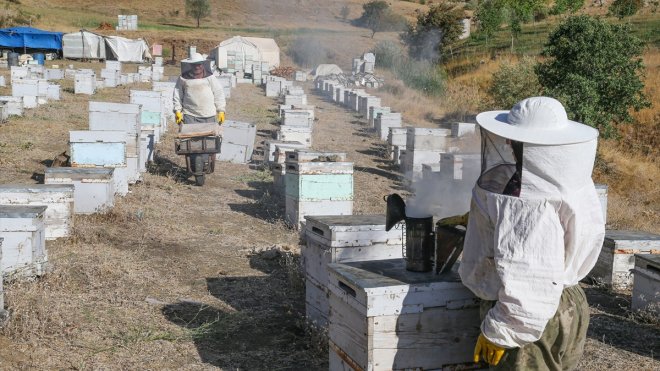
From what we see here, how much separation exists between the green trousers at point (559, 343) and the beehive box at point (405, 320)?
1.48 feet

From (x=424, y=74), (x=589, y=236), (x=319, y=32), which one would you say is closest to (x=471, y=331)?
(x=589, y=236)

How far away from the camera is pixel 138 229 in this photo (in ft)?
24.0

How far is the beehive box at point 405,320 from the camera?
130 inches

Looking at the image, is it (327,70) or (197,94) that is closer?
(197,94)

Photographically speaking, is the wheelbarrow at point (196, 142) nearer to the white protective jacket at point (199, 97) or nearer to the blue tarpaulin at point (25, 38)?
the white protective jacket at point (199, 97)

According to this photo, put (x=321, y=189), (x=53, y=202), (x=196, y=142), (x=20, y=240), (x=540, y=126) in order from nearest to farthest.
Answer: (x=540, y=126) → (x=20, y=240) → (x=53, y=202) → (x=321, y=189) → (x=196, y=142)

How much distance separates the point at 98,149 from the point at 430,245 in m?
5.62

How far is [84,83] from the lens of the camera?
837 inches

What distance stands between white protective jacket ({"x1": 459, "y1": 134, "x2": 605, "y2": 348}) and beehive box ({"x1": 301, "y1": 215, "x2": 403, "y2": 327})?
180 cm

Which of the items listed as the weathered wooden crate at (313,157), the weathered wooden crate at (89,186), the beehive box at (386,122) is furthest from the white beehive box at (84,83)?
the weathered wooden crate at (313,157)

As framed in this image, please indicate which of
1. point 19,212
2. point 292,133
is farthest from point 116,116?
point 19,212

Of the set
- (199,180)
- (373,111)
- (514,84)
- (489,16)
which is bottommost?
(199,180)

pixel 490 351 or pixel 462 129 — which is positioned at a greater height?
pixel 462 129

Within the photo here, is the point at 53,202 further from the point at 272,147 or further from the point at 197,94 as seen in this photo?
the point at 272,147
